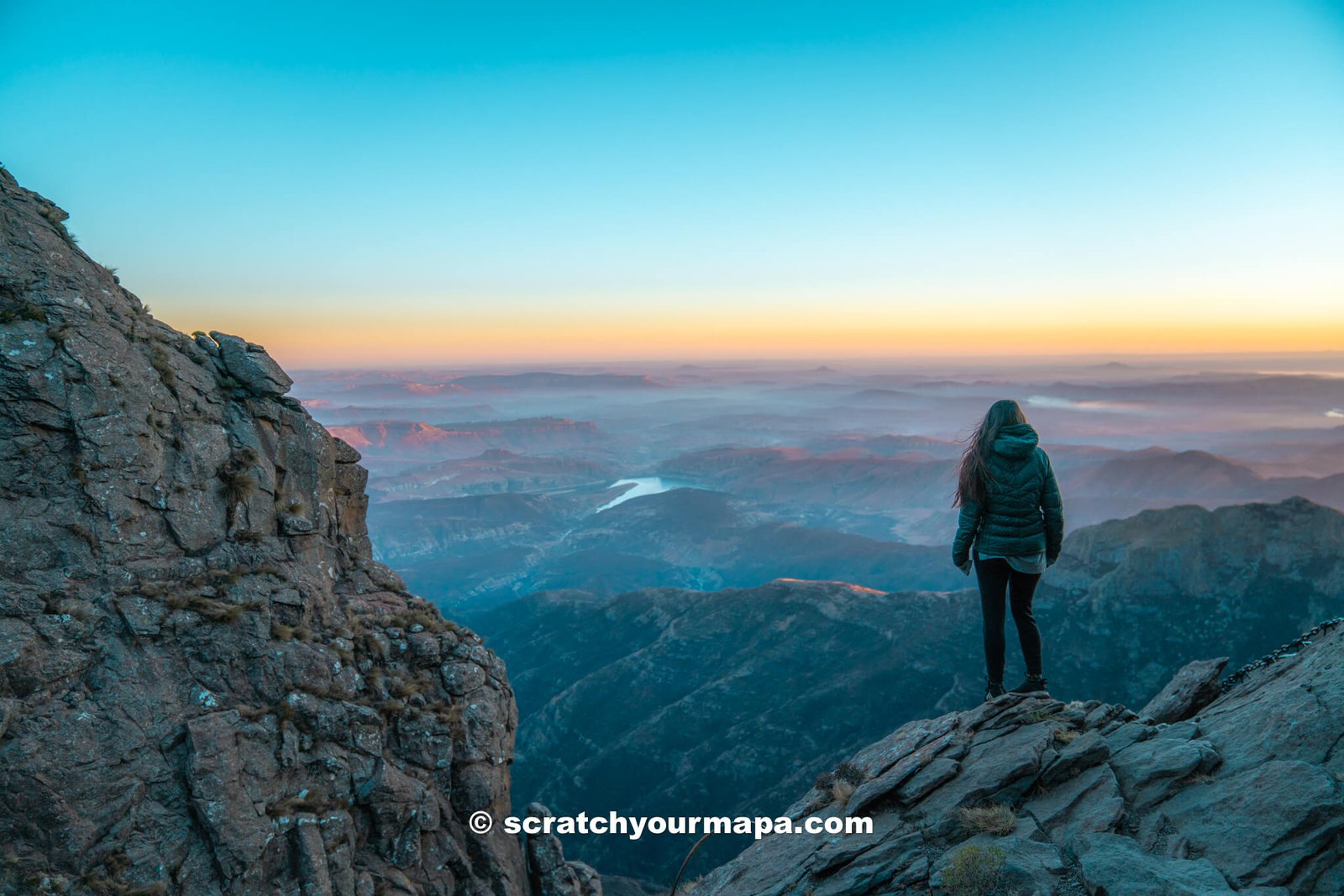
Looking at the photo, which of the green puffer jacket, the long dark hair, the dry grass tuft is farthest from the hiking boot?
the long dark hair

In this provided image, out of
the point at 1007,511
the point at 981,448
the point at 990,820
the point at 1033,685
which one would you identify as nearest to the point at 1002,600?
the point at 1007,511

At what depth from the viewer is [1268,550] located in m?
66.1

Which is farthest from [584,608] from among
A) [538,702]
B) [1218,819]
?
[1218,819]

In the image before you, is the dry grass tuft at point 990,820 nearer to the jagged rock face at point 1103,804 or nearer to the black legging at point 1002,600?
the jagged rock face at point 1103,804

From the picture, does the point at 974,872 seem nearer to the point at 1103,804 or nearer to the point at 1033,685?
the point at 1103,804

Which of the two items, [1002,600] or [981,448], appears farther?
[1002,600]

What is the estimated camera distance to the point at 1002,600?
8711mm

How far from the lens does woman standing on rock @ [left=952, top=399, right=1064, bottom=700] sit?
8.32 m

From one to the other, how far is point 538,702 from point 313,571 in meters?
87.6

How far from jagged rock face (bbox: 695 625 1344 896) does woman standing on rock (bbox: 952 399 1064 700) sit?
5.18 feet

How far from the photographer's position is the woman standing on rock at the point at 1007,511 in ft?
27.3

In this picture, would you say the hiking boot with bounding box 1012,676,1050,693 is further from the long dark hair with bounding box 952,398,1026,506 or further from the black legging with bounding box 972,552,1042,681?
the long dark hair with bounding box 952,398,1026,506

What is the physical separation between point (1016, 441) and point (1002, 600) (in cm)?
217

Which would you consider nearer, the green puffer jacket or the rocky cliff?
the green puffer jacket
